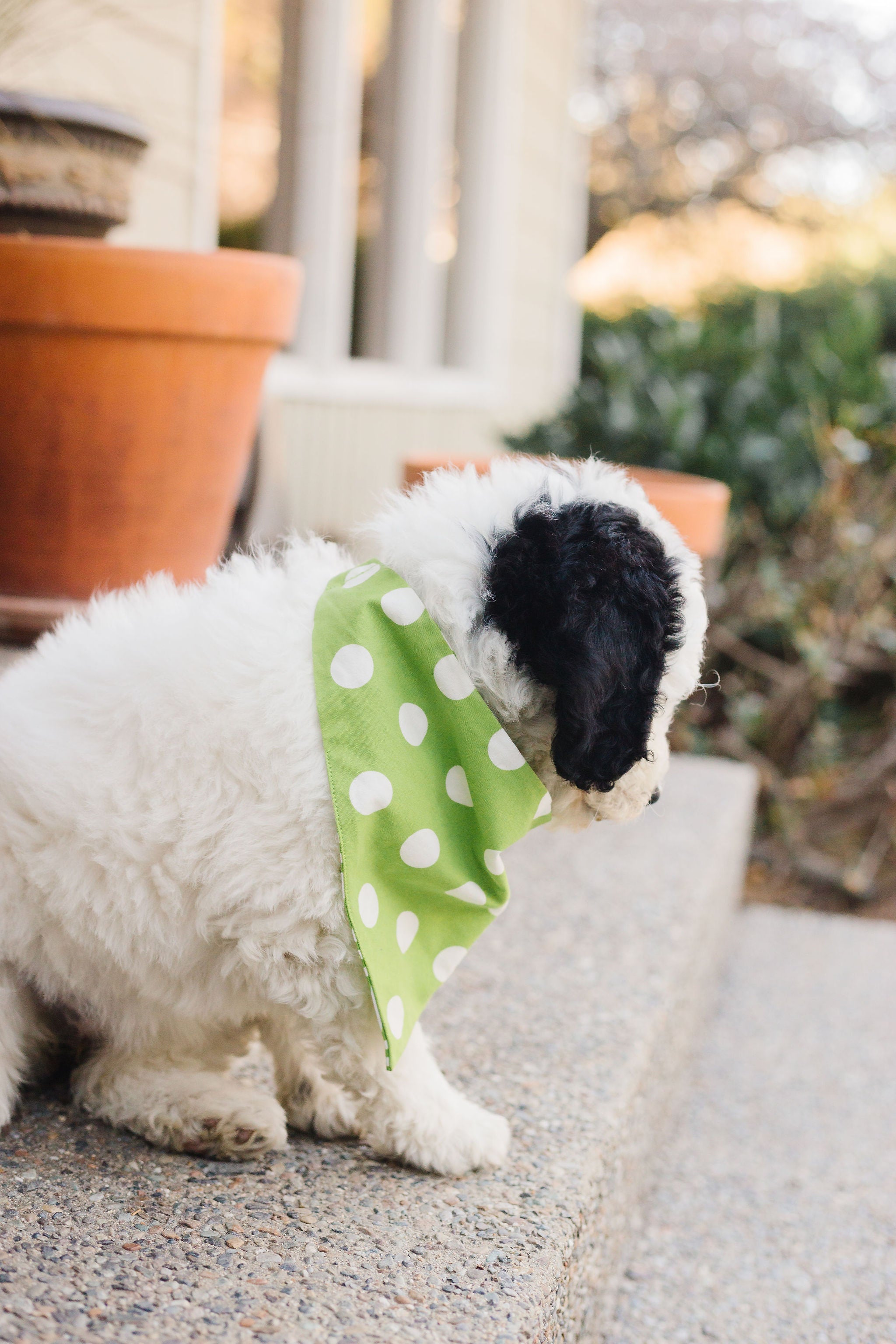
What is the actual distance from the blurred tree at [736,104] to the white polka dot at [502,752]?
21384mm

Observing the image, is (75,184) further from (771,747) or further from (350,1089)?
(771,747)

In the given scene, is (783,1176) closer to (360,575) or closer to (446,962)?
(446,962)

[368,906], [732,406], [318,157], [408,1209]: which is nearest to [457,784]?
[368,906]

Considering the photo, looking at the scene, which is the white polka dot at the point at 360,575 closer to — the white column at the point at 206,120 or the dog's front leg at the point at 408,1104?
the dog's front leg at the point at 408,1104

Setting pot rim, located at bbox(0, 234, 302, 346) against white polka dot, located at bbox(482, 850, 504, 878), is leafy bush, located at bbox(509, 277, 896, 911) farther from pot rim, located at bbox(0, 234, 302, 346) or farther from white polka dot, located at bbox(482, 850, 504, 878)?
white polka dot, located at bbox(482, 850, 504, 878)

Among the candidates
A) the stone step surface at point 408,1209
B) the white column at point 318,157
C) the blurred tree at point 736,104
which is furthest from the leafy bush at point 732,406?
the blurred tree at point 736,104

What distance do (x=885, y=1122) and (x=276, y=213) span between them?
505cm

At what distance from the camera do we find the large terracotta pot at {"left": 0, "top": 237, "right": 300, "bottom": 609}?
2861 millimetres

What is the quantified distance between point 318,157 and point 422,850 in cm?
496

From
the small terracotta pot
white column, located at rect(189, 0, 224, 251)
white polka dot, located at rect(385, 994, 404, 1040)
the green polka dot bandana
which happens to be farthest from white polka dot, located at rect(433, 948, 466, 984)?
white column, located at rect(189, 0, 224, 251)

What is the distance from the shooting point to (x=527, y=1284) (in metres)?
1.62

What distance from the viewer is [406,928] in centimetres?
183

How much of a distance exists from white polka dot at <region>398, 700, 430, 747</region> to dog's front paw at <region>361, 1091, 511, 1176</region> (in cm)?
57

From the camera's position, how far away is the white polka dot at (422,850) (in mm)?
1770
